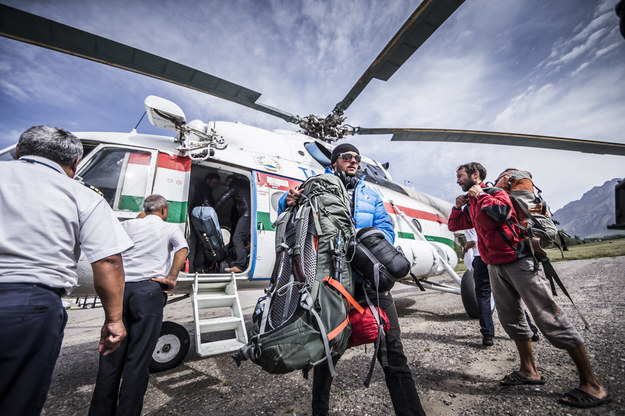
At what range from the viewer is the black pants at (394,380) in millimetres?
1556

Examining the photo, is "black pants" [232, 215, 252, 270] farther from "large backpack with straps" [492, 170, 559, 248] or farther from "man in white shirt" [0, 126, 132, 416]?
"large backpack with straps" [492, 170, 559, 248]

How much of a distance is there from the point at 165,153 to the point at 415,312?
549 cm

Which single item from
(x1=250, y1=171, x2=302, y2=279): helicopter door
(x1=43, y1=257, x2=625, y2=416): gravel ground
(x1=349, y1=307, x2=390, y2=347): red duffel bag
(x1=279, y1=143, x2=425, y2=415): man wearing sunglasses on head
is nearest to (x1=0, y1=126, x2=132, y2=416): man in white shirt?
(x1=279, y1=143, x2=425, y2=415): man wearing sunglasses on head

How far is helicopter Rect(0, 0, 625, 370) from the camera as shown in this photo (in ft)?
10.6

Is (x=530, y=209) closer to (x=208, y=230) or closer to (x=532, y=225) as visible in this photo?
(x=532, y=225)

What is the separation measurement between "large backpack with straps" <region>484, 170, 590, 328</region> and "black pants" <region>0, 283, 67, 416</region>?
2983 millimetres

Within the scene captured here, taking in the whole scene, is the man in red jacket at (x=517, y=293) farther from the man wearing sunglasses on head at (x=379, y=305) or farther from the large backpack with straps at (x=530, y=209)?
the man wearing sunglasses on head at (x=379, y=305)

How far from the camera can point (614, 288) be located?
230 inches

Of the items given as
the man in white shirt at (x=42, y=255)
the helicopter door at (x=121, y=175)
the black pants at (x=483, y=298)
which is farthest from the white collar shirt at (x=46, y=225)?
the black pants at (x=483, y=298)

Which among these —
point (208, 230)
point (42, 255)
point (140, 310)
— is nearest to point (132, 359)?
point (140, 310)

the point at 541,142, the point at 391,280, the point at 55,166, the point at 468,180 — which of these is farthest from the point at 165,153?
the point at 541,142

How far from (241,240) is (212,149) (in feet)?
4.71

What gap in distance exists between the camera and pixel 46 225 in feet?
3.98

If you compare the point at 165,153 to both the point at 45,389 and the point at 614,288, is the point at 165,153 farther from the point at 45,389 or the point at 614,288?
the point at 614,288
